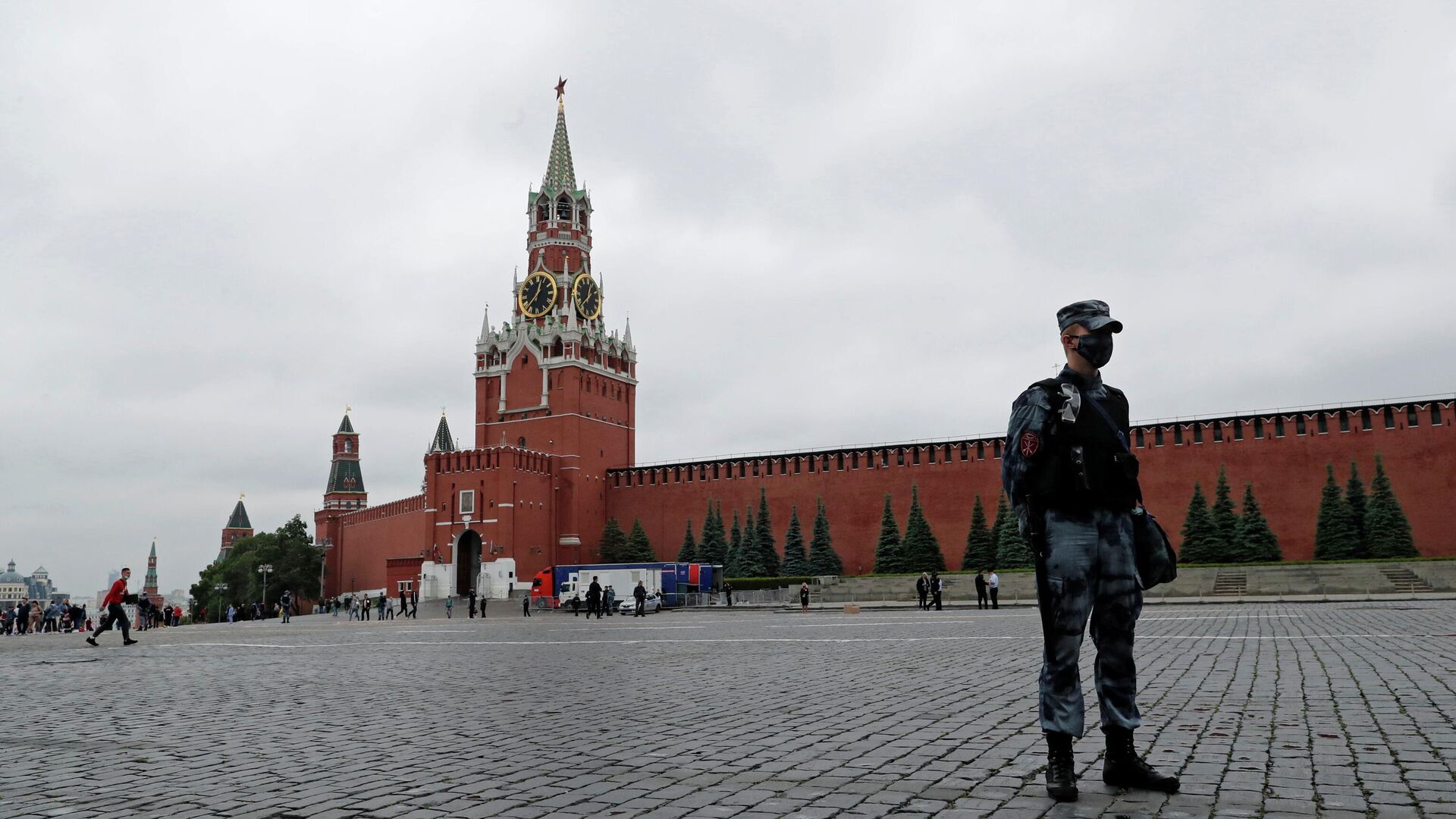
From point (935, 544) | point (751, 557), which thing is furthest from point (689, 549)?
point (935, 544)

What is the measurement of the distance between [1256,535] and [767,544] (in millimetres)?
20992

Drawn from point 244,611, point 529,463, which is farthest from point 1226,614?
point 244,611

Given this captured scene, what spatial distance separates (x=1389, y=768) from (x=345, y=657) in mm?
10832

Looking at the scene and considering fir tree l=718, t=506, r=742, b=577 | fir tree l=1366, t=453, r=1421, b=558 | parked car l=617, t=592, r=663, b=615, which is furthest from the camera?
fir tree l=718, t=506, r=742, b=577

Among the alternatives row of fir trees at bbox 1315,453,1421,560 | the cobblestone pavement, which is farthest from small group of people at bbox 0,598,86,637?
row of fir trees at bbox 1315,453,1421,560

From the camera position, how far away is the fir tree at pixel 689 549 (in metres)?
52.0

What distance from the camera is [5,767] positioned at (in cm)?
470

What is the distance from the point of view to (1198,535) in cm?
3944

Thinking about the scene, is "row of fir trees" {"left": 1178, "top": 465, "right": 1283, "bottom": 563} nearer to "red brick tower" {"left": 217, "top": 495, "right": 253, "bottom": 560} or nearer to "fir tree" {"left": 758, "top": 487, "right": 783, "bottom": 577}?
"fir tree" {"left": 758, "top": 487, "right": 783, "bottom": 577}

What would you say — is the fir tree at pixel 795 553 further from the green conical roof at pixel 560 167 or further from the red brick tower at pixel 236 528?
the red brick tower at pixel 236 528

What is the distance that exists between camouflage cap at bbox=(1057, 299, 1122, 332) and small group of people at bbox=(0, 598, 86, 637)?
100ft

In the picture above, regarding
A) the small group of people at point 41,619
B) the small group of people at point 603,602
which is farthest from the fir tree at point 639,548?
the small group of people at point 41,619

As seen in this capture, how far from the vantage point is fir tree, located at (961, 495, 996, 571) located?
4368cm

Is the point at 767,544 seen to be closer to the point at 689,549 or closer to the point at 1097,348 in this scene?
the point at 689,549
